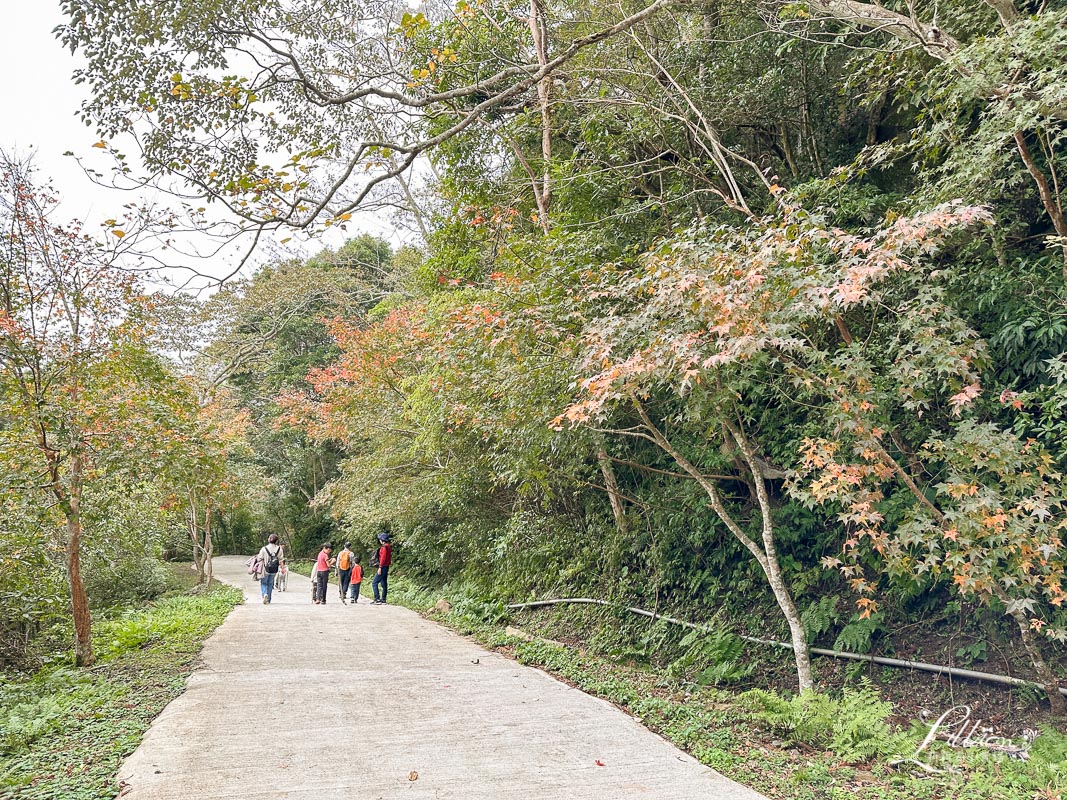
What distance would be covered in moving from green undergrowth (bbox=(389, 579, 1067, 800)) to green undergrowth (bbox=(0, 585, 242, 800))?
3.72 m

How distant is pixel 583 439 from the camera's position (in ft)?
22.3

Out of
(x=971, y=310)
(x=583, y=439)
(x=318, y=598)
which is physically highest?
(x=971, y=310)

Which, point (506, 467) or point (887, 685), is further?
point (506, 467)

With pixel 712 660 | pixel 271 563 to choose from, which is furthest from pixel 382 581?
pixel 712 660

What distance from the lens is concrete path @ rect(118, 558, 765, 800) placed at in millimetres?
3801

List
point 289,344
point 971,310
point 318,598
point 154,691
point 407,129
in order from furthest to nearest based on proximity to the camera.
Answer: point 289,344, point 318,598, point 407,129, point 154,691, point 971,310

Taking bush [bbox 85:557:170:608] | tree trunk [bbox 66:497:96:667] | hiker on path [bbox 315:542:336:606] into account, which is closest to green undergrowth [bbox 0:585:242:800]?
tree trunk [bbox 66:497:96:667]

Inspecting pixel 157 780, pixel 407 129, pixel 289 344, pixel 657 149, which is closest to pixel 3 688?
pixel 157 780

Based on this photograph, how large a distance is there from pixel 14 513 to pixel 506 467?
5.29m

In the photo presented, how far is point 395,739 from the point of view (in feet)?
15.1

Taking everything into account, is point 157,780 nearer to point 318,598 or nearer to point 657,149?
point 657,149

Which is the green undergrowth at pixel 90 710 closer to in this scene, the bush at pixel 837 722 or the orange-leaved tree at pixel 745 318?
the orange-leaved tree at pixel 745 318

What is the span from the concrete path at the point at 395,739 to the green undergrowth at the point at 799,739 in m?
0.30

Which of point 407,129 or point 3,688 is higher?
point 407,129
